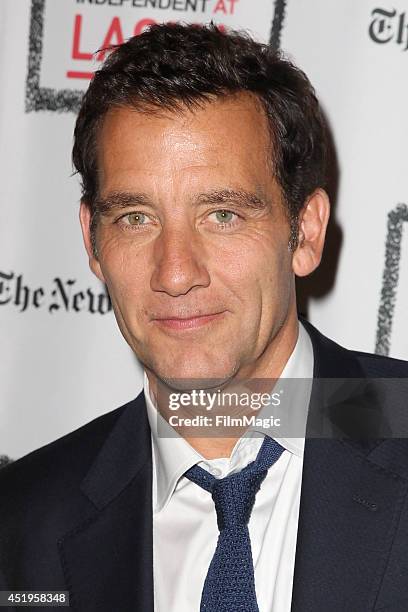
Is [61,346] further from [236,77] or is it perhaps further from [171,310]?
[236,77]

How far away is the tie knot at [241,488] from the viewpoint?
7.57 ft

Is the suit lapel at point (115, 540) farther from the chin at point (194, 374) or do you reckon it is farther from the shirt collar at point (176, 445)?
the chin at point (194, 374)

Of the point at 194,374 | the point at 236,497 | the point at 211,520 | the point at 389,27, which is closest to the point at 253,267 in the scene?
the point at 194,374

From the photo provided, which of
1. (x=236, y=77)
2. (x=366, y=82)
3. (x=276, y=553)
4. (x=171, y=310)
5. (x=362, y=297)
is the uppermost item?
(x=366, y=82)

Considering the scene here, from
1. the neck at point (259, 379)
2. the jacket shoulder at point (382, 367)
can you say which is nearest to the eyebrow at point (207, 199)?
the neck at point (259, 379)

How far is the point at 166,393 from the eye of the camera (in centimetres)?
256

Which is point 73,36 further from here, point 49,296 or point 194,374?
point 194,374

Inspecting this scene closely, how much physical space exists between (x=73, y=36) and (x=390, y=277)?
3.99ft

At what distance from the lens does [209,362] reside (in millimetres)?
2338

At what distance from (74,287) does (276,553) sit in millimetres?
1148

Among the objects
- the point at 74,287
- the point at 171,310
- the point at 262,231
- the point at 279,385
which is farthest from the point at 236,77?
the point at 74,287

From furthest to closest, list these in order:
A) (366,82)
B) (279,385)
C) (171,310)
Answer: (366,82)
(279,385)
(171,310)

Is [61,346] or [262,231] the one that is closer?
[262,231]

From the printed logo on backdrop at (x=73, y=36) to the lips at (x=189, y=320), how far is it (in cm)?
101
